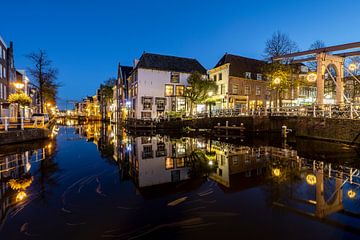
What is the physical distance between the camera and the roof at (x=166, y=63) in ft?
125

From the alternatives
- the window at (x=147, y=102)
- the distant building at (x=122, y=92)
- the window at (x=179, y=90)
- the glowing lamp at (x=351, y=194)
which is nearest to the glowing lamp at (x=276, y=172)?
the glowing lamp at (x=351, y=194)

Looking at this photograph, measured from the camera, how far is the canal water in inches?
179

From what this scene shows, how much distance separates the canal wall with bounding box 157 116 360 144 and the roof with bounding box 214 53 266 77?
44.5 ft

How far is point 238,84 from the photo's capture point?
39.5 m

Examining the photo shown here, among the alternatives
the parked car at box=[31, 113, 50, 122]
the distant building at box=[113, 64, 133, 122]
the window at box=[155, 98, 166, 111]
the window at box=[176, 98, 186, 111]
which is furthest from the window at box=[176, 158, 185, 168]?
the distant building at box=[113, 64, 133, 122]

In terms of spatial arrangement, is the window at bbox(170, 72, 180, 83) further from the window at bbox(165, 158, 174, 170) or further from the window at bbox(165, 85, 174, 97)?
the window at bbox(165, 158, 174, 170)

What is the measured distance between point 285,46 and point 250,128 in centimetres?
1514

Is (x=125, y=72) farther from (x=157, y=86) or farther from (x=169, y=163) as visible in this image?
(x=169, y=163)

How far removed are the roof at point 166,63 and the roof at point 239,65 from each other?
5314 mm

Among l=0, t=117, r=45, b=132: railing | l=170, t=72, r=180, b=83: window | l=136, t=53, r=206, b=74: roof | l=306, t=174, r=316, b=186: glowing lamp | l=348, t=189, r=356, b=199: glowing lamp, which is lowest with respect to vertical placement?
l=348, t=189, r=356, b=199: glowing lamp

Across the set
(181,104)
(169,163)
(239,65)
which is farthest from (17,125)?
(239,65)

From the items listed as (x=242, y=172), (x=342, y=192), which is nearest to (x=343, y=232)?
(x=342, y=192)

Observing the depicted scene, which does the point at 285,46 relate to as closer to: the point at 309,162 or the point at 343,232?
the point at 309,162

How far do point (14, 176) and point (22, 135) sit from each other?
35.3ft
